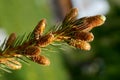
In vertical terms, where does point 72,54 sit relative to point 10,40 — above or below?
below

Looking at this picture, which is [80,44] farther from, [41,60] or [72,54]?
[72,54]

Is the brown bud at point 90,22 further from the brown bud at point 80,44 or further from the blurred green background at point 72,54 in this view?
the blurred green background at point 72,54

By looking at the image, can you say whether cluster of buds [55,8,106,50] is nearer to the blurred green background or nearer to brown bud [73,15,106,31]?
brown bud [73,15,106,31]

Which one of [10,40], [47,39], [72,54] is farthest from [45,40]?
[72,54]

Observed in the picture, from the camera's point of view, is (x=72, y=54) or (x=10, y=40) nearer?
(x=10, y=40)

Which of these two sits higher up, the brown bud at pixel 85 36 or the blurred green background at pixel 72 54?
the brown bud at pixel 85 36

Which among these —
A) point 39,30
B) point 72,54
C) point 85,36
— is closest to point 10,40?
point 39,30

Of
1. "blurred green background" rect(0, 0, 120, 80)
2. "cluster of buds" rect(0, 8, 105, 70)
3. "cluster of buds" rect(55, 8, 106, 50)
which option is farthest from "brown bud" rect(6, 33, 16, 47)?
"blurred green background" rect(0, 0, 120, 80)

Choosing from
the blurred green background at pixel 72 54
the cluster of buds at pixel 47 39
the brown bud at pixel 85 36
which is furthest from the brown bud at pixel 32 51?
the blurred green background at pixel 72 54
